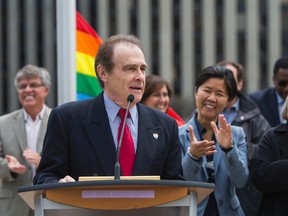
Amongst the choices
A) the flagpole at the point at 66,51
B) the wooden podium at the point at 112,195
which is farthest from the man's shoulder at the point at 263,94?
the wooden podium at the point at 112,195

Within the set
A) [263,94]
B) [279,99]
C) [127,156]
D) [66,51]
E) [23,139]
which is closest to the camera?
[127,156]

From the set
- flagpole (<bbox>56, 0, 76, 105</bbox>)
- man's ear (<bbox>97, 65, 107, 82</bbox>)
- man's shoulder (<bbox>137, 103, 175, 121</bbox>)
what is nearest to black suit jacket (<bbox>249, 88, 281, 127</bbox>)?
flagpole (<bbox>56, 0, 76, 105</bbox>)

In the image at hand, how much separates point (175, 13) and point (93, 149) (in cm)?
5656

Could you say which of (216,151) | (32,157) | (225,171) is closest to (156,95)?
(32,157)

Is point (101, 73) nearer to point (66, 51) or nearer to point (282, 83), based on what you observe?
point (66, 51)

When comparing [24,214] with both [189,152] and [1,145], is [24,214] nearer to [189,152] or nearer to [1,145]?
[1,145]

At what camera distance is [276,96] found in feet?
27.6

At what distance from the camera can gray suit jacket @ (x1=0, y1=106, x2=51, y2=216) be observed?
7.46 m

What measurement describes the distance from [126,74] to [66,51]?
2718 millimetres

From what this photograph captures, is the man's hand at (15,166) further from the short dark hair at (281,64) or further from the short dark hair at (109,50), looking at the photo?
the short dark hair at (281,64)

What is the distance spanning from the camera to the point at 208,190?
14.3 ft

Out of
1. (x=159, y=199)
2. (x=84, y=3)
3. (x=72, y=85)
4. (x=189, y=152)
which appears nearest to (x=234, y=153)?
(x=189, y=152)

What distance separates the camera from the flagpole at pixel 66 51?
7473 mm

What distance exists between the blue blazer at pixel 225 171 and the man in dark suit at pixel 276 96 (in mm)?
1865
